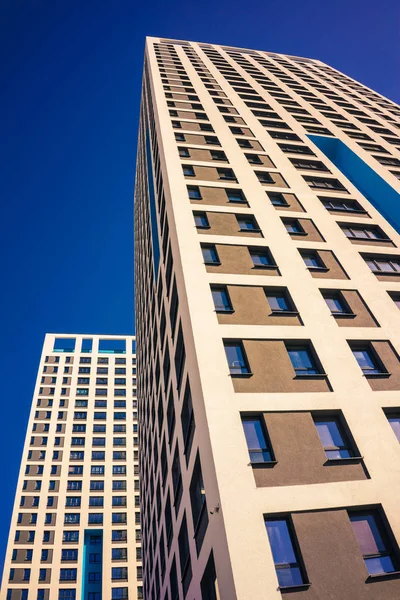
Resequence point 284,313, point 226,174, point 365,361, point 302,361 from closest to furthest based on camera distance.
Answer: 1. point 302,361
2. point 365,361
3. point 284,313
4. point 226,174

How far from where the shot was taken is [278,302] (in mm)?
18562

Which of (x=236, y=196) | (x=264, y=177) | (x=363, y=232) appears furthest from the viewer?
(x=264, y=177)

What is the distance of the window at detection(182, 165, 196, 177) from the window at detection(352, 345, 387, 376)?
14728mm

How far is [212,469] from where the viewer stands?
1221 centimetres

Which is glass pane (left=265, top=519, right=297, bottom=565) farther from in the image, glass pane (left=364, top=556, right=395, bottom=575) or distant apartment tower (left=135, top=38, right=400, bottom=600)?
glass pane (left=364, top=556, right=395, bottom=575)

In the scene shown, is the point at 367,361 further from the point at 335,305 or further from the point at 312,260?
the point at 312,260

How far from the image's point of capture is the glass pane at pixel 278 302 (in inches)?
721

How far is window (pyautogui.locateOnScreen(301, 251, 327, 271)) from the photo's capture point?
20.8 m

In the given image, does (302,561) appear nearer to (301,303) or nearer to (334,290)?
(301,303)

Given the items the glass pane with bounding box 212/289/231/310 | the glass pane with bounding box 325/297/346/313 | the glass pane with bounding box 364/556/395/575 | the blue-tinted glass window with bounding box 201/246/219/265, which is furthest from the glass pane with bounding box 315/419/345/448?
the blue-tinted glass window with bounding box 201/246/219/265

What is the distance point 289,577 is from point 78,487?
63.0 metres

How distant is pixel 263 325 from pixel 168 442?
30.9 ft

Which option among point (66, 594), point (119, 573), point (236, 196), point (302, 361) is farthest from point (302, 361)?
point (66, 594)

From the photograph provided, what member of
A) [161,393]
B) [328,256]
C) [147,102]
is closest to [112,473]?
[161,393]
